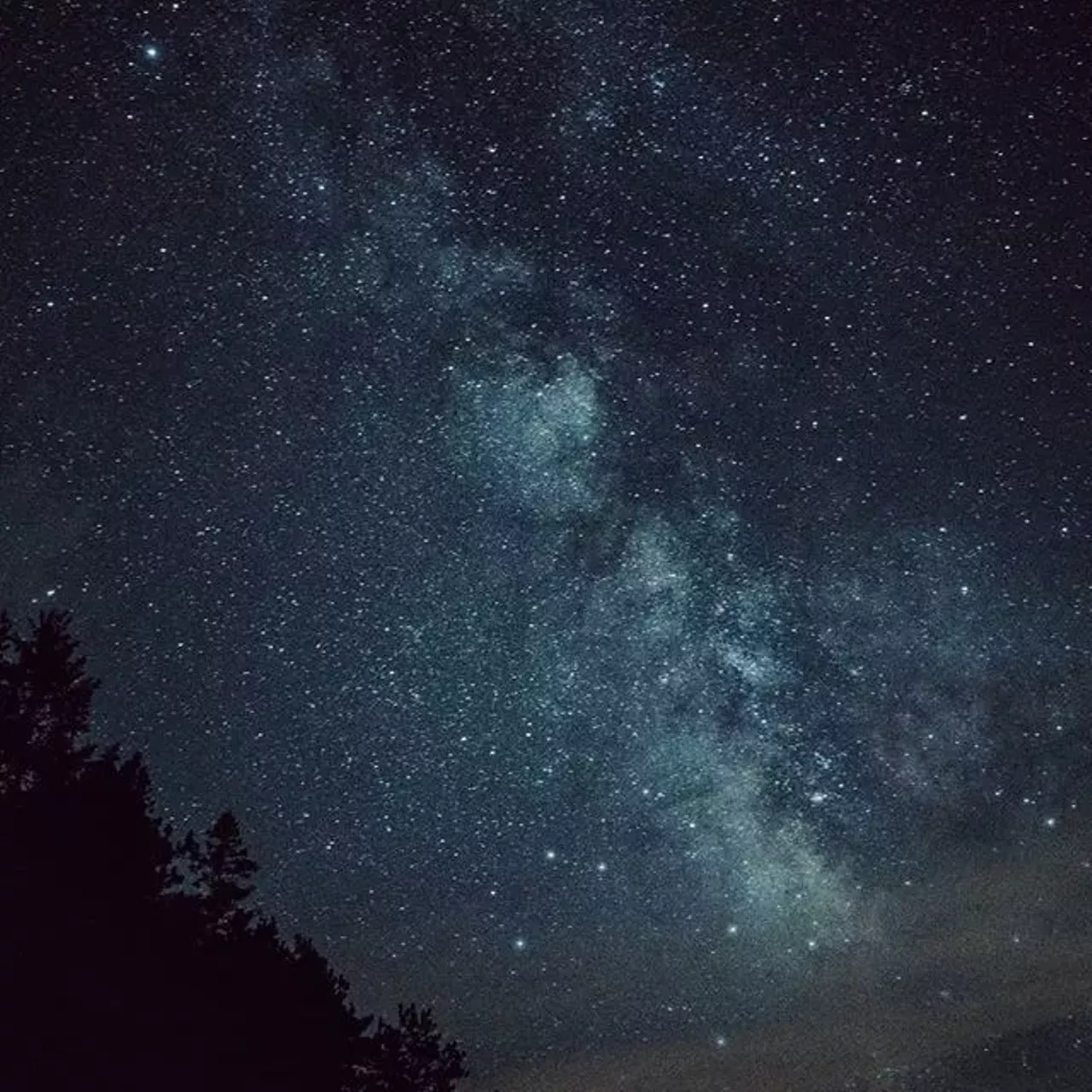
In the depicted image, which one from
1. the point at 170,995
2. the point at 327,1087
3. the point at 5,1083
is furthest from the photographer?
the point at 327,1087

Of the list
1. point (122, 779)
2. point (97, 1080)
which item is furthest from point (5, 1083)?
point (122, 779)

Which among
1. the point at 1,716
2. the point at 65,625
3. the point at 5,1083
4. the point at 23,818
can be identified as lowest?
the point at 5,1083

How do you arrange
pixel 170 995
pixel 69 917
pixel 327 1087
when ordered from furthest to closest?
1. pixel 327 1087
2. pixel 170 995
3. pixel 69 917

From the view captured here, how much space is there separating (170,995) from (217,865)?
12.6 feet

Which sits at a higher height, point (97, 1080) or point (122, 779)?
point (122, 779)

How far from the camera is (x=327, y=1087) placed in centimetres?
2105

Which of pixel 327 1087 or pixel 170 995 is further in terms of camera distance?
pixel 327 1087

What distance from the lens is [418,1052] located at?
24.4 m

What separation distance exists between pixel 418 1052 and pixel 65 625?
12177 mm

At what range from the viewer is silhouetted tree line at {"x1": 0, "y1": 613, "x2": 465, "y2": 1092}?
15023mm

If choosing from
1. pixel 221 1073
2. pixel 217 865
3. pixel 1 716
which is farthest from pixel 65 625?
pixel 221 1073

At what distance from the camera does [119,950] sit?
56.7 ft

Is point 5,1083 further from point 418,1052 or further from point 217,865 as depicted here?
point 418,1052

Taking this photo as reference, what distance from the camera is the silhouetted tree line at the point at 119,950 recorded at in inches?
591
